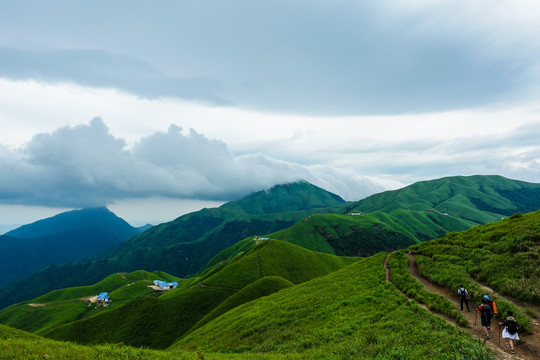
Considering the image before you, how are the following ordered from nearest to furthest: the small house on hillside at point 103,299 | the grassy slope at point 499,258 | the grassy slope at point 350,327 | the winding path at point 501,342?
1. the winding path at point 501,342
2. the grassy slope at point 350,327
3. the grassy slope at point 499,258
4. the small house on hillside at point 103,299

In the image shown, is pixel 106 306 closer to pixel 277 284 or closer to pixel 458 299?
pixel 277 284

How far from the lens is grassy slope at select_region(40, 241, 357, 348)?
287 feet

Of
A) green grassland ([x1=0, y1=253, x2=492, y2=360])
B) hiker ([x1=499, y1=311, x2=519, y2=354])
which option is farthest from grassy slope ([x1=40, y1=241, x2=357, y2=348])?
hiker ([x1=499, y1=311, x2=519, y2=354])

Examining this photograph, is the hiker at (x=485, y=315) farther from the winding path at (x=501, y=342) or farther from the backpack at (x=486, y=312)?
the winding path at (x=501, y=342)

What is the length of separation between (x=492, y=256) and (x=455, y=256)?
464 cm

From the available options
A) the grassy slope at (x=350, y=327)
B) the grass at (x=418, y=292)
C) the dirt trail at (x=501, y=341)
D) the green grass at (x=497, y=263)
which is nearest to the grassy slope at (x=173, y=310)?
the grassy slope at (x=350, y=327)

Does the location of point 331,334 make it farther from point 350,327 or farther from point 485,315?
point 485,315

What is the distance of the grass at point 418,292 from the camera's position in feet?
78.5

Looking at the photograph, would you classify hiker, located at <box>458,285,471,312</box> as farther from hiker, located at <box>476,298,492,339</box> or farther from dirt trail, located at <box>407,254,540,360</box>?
hiker, located at <box>476,298,492,339</box>

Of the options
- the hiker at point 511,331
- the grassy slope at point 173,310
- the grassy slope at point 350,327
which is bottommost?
the grassy slope at point 173,310

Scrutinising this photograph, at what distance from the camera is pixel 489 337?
2017 cm

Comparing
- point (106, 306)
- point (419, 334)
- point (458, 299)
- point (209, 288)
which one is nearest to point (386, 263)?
point (458, 299)

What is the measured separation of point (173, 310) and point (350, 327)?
92.1 metres

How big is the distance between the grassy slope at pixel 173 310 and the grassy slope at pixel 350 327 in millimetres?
43212
